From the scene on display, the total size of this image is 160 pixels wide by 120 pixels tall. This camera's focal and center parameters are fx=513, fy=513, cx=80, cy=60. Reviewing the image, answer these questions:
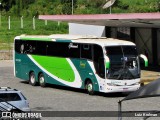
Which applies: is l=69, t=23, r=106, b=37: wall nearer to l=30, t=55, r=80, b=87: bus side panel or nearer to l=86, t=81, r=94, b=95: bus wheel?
l=30, t=55, r=80, b=87: bus side panel

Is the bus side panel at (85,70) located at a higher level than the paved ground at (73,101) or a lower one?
higher

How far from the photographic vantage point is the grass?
1934 inches

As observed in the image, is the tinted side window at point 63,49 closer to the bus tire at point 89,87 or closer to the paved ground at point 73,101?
the bus tire at point 89,87

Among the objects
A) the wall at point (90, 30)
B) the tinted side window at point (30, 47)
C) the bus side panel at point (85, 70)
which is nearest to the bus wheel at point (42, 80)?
the tinted side window at point (30, 47)

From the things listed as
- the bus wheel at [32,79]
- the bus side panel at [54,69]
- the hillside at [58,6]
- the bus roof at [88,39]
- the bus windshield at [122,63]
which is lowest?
the bus wheel at [32,79]

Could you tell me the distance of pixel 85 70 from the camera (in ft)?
75.4

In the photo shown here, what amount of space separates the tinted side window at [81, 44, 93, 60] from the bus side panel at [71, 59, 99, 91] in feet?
0.75

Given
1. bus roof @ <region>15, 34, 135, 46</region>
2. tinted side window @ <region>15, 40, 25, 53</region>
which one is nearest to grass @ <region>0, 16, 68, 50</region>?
tinted side window @ <region>15, 40, 25, 53</region>

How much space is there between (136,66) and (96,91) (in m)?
2.14

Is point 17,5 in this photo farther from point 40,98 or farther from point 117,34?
point 40,98

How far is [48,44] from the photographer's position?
84.6 feet

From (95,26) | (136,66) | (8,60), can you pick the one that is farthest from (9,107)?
(8,60)

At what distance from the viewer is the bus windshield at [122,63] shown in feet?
71.9

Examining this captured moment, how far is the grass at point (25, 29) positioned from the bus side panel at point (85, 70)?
2296 cm
